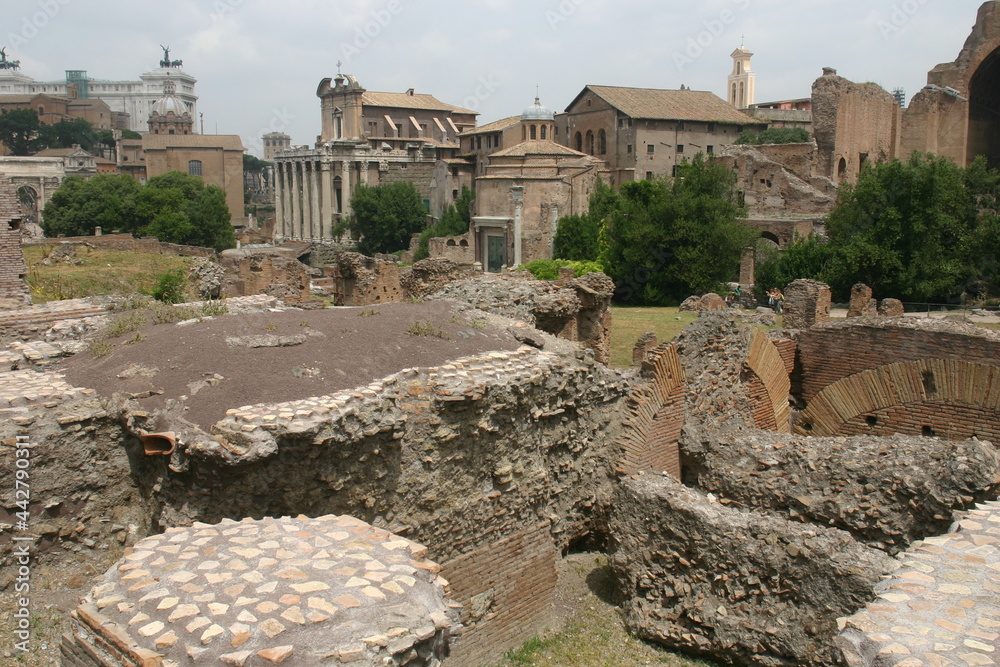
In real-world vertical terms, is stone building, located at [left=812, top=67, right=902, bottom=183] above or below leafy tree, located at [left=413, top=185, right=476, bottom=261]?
above

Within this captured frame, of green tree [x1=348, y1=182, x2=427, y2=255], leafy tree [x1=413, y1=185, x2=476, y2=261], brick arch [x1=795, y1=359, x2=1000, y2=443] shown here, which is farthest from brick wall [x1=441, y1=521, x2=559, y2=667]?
green tree [x1=348, y1=182, x2=427, y2=255]

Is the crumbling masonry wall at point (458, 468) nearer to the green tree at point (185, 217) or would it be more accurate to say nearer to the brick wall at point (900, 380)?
the brick wall at point (900, 380)

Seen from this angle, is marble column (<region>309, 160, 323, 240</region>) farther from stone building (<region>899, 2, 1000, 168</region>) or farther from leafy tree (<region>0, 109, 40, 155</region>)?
leafy tree (<region>0, 109, 40, 155</region>)

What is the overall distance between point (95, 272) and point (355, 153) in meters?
33.9

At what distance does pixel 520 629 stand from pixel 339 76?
5443 centimetres

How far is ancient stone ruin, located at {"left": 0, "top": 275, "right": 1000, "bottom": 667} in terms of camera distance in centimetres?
320

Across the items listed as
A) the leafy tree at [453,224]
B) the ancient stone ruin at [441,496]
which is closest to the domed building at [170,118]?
the leafy tree at [453,224]

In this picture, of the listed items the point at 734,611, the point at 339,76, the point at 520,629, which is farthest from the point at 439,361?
the point at 339,76

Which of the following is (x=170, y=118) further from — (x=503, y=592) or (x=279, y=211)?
(x=503, y=592)

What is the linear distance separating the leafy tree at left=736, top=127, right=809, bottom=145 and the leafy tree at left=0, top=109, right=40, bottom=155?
70.6m

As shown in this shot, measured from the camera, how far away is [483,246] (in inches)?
1476

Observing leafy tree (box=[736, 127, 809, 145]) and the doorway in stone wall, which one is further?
leafy tree (box=[736, 127, 809, 145])

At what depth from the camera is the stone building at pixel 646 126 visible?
136ft

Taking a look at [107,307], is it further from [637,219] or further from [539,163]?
[539,163]
